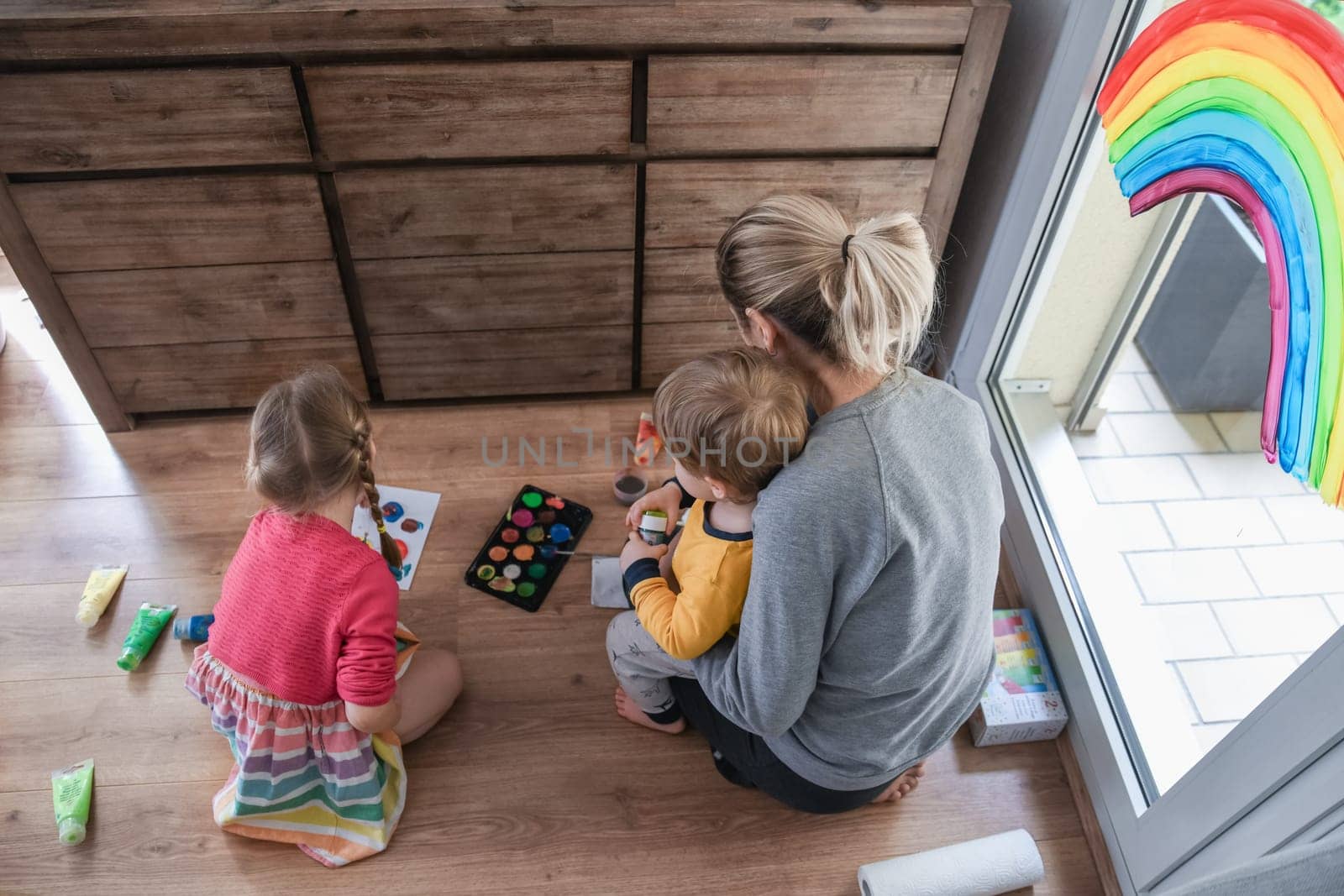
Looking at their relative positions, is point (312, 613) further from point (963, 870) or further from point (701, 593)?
point (963, 870)

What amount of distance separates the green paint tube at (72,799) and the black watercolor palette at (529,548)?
0.76 metres

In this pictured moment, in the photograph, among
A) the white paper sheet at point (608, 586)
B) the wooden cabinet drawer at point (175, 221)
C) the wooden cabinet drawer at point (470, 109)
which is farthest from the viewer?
the white paper sheet at point (608, 586)

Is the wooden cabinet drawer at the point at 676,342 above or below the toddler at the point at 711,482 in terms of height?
below

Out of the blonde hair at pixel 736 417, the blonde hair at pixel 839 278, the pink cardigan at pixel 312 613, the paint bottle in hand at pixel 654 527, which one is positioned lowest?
the paint bottle in hand at pixel 654 527

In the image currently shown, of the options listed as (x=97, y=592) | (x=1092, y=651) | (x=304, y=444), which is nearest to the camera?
(x=304, y=444)

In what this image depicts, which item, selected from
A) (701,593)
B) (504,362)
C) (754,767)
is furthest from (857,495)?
(504,362)

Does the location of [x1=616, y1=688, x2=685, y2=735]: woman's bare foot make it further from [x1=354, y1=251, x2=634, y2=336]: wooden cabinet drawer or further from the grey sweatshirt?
[x1=354, y1=251, x2=634, y2=336]: wooden cabinet drawer

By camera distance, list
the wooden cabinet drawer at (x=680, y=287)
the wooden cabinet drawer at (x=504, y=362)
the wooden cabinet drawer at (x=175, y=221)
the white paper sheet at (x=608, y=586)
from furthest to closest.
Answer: the wooden cabinet drawer at (x=504, y=362) < the wooden cabinet drawer at (x=680, y=287) < the white paper sheet at (x=608, y=586) < the wooden cabinet drawer at (x=175, y=221)

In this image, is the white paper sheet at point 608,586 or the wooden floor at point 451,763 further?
the white paper sheet at point 608,586

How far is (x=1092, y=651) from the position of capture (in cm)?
183

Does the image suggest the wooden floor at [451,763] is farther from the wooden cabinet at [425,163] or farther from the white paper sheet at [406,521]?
the wooden cabinet at [425,163]

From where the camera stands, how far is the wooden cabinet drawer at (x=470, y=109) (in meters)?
1.76

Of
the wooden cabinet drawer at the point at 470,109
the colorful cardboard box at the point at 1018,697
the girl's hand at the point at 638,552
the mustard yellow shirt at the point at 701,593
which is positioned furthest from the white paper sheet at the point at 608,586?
the wooden cabinet drawer at the point at 470,109

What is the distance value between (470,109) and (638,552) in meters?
0.91
